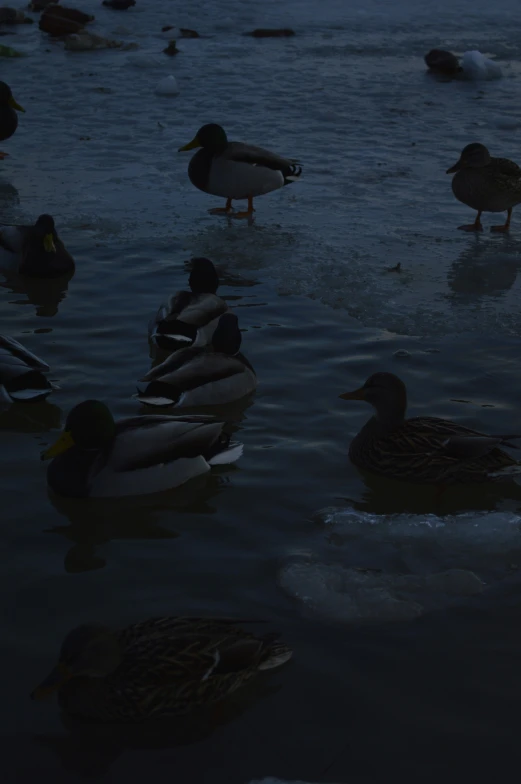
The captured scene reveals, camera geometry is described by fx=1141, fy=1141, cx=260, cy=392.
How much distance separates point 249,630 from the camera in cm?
446

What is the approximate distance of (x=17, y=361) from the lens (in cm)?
657

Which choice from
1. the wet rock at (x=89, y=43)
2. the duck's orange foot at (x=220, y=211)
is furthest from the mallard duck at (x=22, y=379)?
Result: the wet rock at (x=89, y=43)

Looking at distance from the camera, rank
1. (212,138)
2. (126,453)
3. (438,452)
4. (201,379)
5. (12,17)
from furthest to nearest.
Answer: (12,17), (212,138), (201,379), (438,452), (126,453)

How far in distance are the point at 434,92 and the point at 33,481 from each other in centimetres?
1112

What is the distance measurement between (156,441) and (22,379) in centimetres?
121

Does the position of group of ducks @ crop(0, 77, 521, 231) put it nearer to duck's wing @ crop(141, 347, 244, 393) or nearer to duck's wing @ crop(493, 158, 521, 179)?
duck's wing @ crop(493, 158, 521, 179)

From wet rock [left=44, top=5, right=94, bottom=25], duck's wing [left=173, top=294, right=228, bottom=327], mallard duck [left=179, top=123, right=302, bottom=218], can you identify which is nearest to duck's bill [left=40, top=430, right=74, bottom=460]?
duck's wing [left=173, top=294, right=228, bottom=327]

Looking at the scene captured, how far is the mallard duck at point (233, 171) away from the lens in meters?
10.5

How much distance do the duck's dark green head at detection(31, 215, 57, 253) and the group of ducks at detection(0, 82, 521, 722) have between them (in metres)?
0.01

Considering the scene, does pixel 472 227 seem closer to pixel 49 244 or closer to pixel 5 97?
pixel 49 244

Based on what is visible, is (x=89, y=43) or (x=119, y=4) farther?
(x=119, y=4)

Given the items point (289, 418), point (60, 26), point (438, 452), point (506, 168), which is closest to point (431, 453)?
point (438, 452)

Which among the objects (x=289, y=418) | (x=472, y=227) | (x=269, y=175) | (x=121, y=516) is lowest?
(x=121, y=516)

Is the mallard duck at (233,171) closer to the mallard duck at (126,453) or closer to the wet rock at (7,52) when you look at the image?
the mallard duck at (126,453)
